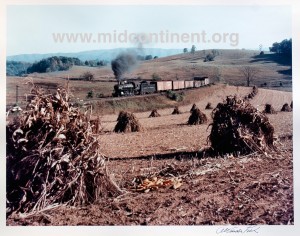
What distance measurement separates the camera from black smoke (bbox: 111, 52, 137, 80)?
410 centimetres

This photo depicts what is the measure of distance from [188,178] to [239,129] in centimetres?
59

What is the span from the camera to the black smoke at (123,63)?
410 cm

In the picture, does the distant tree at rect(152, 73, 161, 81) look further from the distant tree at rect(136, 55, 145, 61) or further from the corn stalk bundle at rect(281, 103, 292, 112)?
the corn stalk bundle at rect(281, 103, 292, 112)

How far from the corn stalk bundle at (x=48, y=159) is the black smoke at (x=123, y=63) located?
1.37 feet

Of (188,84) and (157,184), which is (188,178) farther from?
(188,84)

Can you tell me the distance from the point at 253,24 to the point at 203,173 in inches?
41.6

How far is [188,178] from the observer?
4.17m

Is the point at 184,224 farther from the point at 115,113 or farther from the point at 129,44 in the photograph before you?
the point at 129,44

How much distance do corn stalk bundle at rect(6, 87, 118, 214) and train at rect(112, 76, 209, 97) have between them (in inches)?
16.3
